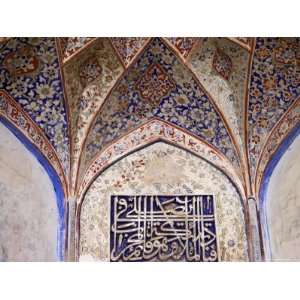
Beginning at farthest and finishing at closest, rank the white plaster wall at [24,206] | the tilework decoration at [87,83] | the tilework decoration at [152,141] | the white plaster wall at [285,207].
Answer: the tilework decoration at [152,141], the tilework decoration at [87,83], the white plaster wall at [285,207], the white plaster wall at [24,206]

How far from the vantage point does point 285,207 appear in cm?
541

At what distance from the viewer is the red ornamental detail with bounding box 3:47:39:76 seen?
5.44 metres

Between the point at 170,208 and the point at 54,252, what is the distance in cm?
93

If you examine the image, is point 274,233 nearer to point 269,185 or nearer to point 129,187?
point 269,185

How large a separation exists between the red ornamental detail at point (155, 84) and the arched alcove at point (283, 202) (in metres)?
1.02

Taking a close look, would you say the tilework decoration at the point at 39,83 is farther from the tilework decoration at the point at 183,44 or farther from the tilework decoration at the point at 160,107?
the tilework decoration at the point at 183,44

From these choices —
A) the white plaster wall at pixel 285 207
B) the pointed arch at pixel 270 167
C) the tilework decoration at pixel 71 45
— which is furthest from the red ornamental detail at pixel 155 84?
the white plaster wall at pixel 285 207

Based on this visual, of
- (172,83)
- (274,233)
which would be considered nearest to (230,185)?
(274,233)

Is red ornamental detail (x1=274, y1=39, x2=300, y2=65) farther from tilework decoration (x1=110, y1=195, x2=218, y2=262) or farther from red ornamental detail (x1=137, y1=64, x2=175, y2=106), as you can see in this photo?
tilework decoration (x1=110, y1=195, x2=218, y2=262)

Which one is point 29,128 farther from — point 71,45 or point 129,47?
point 129,47

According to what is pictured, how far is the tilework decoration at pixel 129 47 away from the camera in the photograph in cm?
580

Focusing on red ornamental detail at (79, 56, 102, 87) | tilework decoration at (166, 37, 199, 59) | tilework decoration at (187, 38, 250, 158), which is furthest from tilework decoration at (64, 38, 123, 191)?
tilework decoration at (187, 38, 250, 158)

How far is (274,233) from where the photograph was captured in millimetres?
5426

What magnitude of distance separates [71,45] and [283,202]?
1945mm
